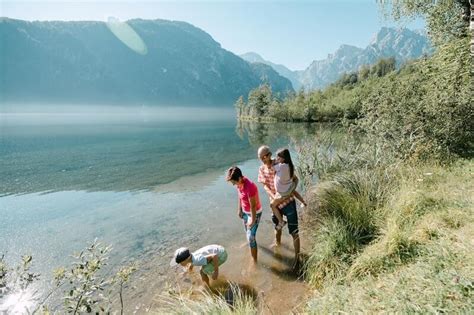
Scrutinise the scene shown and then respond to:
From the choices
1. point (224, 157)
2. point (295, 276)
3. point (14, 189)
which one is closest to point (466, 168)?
point (295, 276)

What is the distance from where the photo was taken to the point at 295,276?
233 inches

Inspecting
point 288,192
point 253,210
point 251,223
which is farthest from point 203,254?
point 288,192

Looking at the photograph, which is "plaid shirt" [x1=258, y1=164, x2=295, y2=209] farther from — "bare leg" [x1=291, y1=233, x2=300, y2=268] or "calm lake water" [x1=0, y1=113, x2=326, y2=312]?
"calm lake water" [x1=0, y1=113, x2=326, y2=312]

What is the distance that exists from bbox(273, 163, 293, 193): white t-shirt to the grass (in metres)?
1.05

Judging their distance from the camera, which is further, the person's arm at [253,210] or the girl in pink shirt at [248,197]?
the person's arm at [253,210]

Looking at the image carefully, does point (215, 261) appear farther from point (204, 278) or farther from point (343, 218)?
point (343, 218)

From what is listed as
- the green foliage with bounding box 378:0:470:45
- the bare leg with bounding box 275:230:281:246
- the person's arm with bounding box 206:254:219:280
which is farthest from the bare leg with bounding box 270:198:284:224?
the green foliage with bounding box 378:0:470:45

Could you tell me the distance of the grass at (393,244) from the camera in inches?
123

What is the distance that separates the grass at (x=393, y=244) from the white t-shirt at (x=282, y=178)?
1.05 meters

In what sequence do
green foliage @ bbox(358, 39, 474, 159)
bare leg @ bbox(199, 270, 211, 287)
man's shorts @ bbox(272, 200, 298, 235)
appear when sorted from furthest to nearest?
green foliage @ bbox(358, 39, 474, 159) → man's shorts @ bbox(272, 200, 298, 235) → bare leg @ bbox(199, 270, 211, 287)

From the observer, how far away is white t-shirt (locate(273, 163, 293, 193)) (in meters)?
6.11

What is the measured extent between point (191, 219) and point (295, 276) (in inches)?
222

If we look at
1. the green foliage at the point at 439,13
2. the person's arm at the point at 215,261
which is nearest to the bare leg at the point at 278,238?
the person's arm at the point at 215,261

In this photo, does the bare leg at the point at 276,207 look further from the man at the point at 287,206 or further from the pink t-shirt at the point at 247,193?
the pink t-shirt at the point at 247,193
